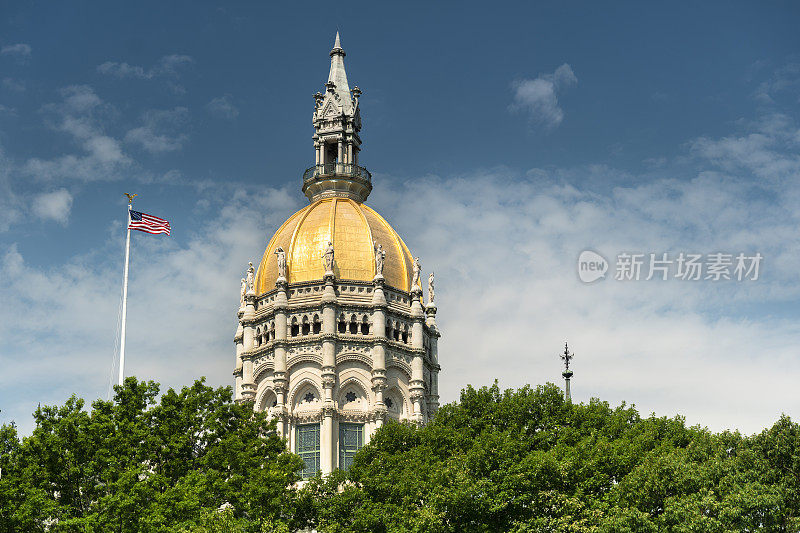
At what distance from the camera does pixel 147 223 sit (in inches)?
3125

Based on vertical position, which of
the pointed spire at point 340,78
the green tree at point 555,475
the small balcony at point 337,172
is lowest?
the green tree at point 555,475

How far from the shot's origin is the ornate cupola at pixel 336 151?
11556cm

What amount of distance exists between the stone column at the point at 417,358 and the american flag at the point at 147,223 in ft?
113

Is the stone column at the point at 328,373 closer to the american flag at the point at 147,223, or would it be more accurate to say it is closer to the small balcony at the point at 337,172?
the small balcony at the point at 337,172

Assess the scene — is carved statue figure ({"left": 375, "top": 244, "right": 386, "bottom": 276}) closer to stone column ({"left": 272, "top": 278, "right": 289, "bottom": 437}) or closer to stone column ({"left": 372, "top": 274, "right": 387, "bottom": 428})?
stone column ({"left": 372, "top": 274, "right": 387, "bottom": 428})

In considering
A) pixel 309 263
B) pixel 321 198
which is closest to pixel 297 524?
pixel 309 263

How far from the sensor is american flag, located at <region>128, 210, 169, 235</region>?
259 feet

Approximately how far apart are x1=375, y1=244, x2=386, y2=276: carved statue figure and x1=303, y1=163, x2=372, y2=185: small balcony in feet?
33.2

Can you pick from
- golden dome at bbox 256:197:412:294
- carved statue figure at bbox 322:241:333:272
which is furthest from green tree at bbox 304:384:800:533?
golden dome at bbox 256:197:412:294

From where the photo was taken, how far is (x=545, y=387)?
77.5 m

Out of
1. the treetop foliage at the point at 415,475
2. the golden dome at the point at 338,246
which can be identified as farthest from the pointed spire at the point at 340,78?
the treetop foliage at the point at 415,475

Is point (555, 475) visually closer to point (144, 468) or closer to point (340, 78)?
point (144, 468)

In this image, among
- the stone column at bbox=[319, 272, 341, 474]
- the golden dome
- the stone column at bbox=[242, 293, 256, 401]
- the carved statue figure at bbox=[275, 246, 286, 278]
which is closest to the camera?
the stone column at bbox=[319, 272, 341, 474]

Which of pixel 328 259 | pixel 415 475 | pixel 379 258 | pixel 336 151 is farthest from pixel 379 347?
pixel 415 475
